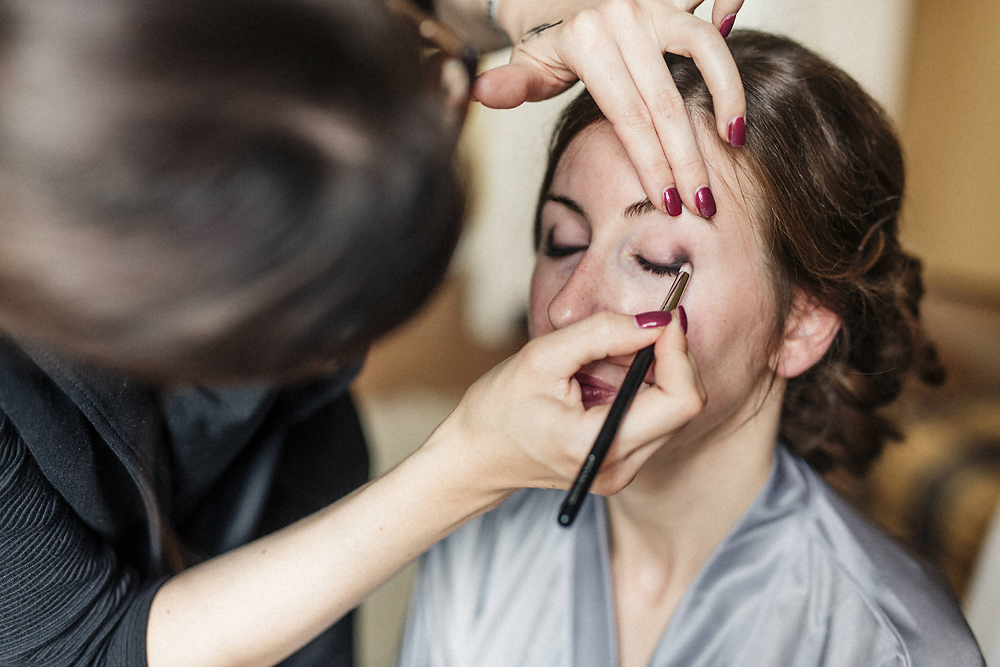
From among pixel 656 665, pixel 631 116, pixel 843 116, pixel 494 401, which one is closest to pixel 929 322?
pixel 843 116

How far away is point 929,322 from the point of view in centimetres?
190

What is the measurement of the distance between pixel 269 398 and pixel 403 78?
0.47 m

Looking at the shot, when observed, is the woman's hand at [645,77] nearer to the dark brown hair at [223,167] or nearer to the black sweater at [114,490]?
the dark brown hair at [223,167]

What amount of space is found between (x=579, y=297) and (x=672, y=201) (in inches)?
5.3

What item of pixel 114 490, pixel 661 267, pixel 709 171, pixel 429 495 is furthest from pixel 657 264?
pixel 114 490

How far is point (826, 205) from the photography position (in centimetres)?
80

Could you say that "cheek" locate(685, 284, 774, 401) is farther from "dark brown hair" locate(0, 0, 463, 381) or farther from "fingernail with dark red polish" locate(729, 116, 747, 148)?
"dark brown hair" locate(0, 0, 463, 381)

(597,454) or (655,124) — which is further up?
(655,124)

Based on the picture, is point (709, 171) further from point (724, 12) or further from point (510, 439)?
point (510, 439)

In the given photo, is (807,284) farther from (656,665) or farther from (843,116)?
(656,665)

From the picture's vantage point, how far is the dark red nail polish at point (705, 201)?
2.16ft

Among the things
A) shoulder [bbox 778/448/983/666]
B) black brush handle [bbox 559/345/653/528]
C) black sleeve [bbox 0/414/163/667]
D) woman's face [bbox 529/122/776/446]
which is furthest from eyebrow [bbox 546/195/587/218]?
black sleeve [bbox 0/414/163/667]

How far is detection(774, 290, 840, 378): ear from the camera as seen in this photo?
2.77 feet

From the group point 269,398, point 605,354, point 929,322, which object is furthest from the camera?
point 929,322
